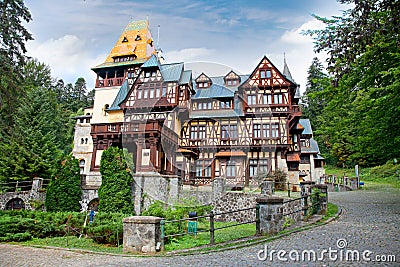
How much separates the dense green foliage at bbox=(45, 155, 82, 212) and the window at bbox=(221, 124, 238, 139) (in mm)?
11865

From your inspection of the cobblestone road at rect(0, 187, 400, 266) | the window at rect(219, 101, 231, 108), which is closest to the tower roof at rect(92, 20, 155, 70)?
the window at rect(219, 101, 231, 108)

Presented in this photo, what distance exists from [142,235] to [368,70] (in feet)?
28.8

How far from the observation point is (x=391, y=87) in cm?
876

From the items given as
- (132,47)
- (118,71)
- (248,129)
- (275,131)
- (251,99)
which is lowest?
(275,131)

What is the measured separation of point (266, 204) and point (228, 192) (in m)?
9.62

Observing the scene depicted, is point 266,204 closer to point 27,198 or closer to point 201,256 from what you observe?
point 201,256

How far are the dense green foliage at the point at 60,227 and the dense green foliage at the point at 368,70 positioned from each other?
8.59 metres

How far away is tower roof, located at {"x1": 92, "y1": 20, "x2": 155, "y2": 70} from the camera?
1251 inches

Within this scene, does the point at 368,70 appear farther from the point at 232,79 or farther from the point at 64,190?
the point at 232,79

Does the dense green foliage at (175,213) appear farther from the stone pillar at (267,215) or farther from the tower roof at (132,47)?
the tower roof at (132,47)

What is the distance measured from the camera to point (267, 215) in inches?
325

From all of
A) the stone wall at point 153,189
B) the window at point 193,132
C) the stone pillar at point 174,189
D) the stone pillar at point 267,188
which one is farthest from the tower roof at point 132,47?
the stone pillar at point 267,188

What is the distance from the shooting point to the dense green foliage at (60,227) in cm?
1099

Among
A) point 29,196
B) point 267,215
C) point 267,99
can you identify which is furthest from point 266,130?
point 29,196
